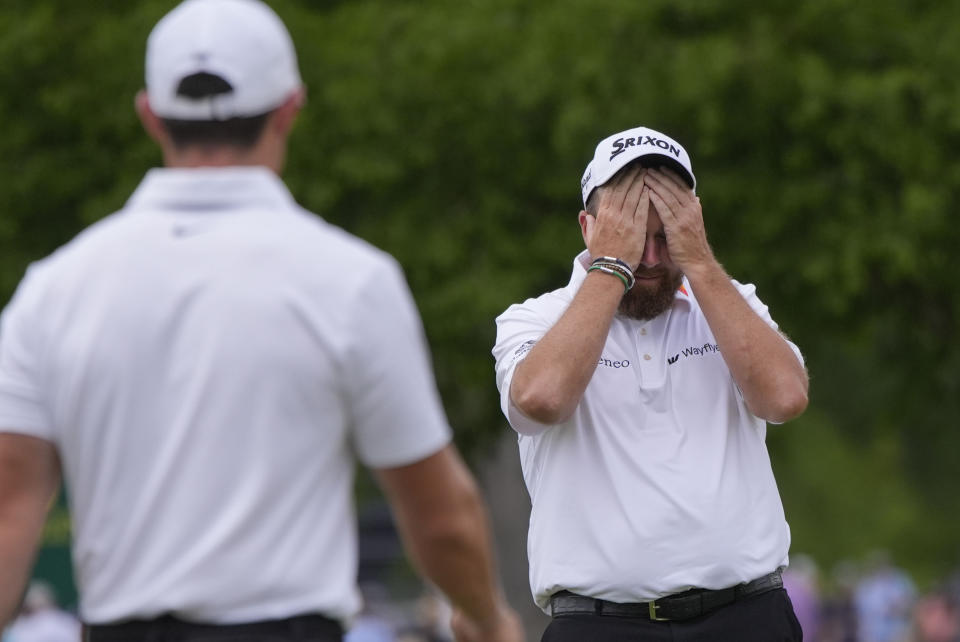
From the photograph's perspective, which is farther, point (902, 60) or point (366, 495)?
point (366, 495)

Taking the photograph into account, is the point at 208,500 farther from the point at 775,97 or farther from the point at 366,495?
the point at 366,495

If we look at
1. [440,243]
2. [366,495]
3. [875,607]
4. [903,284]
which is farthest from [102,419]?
[366,495]

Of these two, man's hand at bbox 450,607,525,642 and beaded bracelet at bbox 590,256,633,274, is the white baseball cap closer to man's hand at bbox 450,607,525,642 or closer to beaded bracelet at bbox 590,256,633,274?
man's hand at bbox 450,607,525,642

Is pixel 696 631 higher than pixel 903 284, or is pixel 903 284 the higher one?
pixel 696 631

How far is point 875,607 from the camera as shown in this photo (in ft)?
85.1

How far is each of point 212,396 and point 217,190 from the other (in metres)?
0.38

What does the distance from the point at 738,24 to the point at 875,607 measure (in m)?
12.4

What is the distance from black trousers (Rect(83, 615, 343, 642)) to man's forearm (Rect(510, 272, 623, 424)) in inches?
61.0

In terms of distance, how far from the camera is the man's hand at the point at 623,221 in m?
4.87

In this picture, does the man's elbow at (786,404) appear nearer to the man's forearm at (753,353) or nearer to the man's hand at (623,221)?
the man's forearm at (753,353)

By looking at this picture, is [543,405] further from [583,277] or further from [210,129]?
[210,129]

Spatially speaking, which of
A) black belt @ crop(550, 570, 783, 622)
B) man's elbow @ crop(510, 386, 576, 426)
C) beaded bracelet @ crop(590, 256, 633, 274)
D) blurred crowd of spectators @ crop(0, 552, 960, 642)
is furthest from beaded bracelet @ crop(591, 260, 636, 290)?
blurred crowd of spectators @ crop(0, 552, 960, 642)

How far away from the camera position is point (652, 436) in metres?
4.74

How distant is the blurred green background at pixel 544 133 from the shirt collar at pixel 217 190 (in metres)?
12.4
